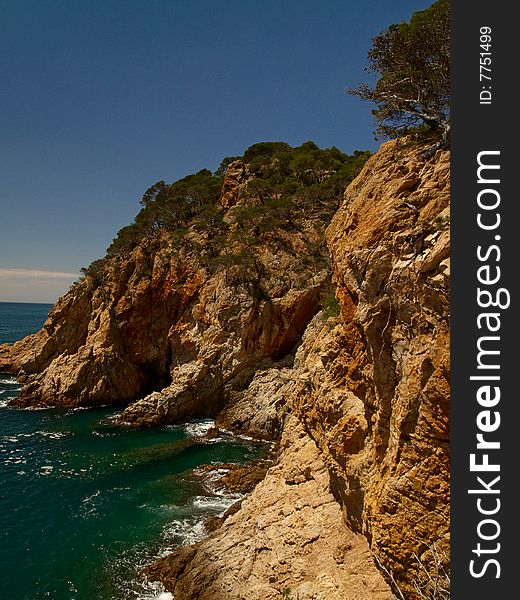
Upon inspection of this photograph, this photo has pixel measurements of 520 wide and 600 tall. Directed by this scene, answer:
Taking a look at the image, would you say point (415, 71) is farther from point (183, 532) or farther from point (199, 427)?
point (199, 427)

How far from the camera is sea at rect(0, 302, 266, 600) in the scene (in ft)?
53.4

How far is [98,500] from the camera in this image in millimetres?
22688

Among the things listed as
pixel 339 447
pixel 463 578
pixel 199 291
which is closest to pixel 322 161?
pixel 199 291

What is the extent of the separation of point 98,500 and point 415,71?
26791 mm

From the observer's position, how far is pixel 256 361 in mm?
37906

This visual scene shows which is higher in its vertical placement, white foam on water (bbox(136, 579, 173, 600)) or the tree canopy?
the tree canopy

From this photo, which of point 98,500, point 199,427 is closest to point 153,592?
point 98,500

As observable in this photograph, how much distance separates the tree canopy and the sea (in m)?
20.1

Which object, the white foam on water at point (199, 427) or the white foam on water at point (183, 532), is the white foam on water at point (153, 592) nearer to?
the white foam on water at point (183, 532)

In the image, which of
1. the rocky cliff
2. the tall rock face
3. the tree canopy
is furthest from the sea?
the tree canopy

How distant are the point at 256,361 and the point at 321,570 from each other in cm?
2650

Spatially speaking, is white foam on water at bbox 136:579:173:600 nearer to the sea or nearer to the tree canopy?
the sea

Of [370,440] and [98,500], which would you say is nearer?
[370,440]

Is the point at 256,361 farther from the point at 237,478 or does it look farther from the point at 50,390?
the point at 50,390
